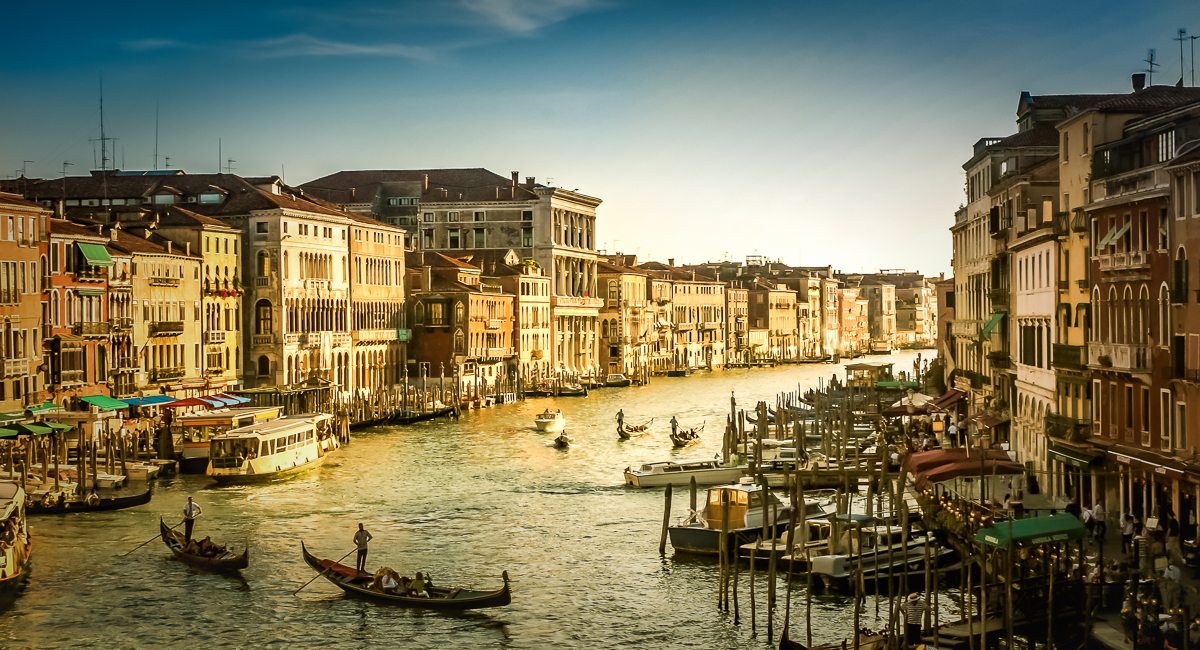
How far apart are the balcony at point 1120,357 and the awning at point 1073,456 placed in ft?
4.03

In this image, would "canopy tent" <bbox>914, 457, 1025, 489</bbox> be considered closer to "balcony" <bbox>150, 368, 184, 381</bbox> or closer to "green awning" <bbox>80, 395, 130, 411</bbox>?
"green awning" <bbox>80, 395, 130, 411</bbox>

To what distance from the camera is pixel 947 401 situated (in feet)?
111

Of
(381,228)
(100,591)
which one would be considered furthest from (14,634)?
(381,228)

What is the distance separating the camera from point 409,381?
184 ft

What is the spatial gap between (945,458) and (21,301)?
21305mm

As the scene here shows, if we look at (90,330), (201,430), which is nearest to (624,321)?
(90,330)

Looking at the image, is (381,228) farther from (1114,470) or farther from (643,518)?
(1114,470)


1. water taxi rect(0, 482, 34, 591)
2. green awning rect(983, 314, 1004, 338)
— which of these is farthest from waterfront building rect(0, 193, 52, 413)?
green awning rect(983, 314, 1004, 338)

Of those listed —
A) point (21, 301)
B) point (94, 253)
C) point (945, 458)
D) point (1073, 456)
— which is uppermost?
point (94, 253)

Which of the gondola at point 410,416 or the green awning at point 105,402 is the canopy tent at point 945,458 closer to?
the green awning at point 105,402

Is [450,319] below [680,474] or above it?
above

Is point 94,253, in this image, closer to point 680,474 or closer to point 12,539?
point 680,474

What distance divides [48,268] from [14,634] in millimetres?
17936

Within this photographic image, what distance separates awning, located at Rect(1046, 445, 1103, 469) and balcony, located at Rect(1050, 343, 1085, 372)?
118cm
